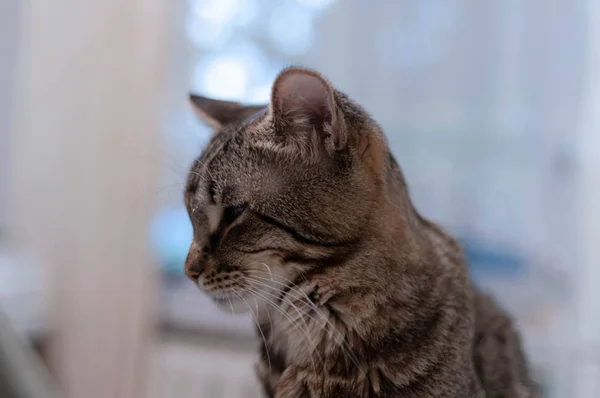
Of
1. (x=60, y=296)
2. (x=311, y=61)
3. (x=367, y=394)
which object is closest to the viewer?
(x=367, y=394)

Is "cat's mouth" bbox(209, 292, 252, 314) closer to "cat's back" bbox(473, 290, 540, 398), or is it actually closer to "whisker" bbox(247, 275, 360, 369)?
"whisker" bbox(247, 275, 360, 369)

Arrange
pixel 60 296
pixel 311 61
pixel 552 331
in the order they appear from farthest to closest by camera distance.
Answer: pixel 60 296
pixel 311 61
pixel 552 331

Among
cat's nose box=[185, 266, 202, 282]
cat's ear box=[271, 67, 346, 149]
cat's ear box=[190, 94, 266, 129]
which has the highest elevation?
cat's ear box=[271, 67, 346, 149]

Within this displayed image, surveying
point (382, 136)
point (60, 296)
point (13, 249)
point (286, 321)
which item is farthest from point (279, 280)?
point (13, 249)

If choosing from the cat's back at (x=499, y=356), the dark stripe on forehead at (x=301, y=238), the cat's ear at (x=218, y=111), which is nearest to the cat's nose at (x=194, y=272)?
the dark stripe on forehead at (x=301, y=238)

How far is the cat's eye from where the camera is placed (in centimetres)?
65

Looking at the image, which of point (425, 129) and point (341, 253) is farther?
point (425, 129)

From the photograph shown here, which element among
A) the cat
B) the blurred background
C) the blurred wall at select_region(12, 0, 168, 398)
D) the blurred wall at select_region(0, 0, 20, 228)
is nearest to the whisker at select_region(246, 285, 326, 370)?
the cat

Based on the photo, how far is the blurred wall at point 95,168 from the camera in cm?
168

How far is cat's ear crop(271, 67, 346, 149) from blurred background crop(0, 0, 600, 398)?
682mm

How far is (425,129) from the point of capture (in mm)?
1532

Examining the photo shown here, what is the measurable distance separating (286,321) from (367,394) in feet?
0.40

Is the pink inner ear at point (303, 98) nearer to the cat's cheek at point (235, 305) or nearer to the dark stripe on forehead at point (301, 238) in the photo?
the dark stripe on forehead at point (301, 238)

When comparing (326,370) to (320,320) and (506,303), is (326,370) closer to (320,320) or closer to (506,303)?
(320,320)
